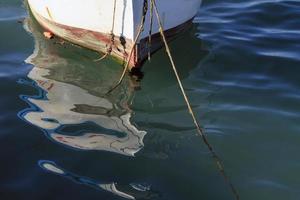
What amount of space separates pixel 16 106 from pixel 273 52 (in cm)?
351

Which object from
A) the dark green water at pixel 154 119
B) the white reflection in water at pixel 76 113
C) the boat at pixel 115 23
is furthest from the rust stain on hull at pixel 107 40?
the white reflection in water at pixel 76 113

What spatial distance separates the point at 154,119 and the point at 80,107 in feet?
2.80

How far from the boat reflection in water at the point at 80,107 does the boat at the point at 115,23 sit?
0.93 ft

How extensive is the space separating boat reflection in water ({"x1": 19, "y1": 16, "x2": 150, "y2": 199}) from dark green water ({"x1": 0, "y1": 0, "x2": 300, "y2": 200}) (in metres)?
0.01

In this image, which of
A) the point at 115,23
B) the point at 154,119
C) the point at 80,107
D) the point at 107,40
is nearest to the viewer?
the point at 154,119

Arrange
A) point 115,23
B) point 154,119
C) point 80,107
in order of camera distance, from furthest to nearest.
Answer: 1. point 115,23
2. point 80,107
3. point 154,119

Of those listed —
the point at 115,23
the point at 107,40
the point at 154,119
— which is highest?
the point at 115,23

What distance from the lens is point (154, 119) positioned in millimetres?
5680

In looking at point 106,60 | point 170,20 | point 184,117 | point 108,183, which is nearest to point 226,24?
point 170,20

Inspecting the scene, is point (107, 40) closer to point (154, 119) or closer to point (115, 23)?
point (115, 23)

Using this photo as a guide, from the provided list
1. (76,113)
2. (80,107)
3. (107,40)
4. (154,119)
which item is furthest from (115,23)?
(154,119)

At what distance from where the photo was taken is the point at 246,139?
5.35m

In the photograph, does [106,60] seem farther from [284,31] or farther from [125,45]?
[284,31]

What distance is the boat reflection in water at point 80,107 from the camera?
5.20 m
